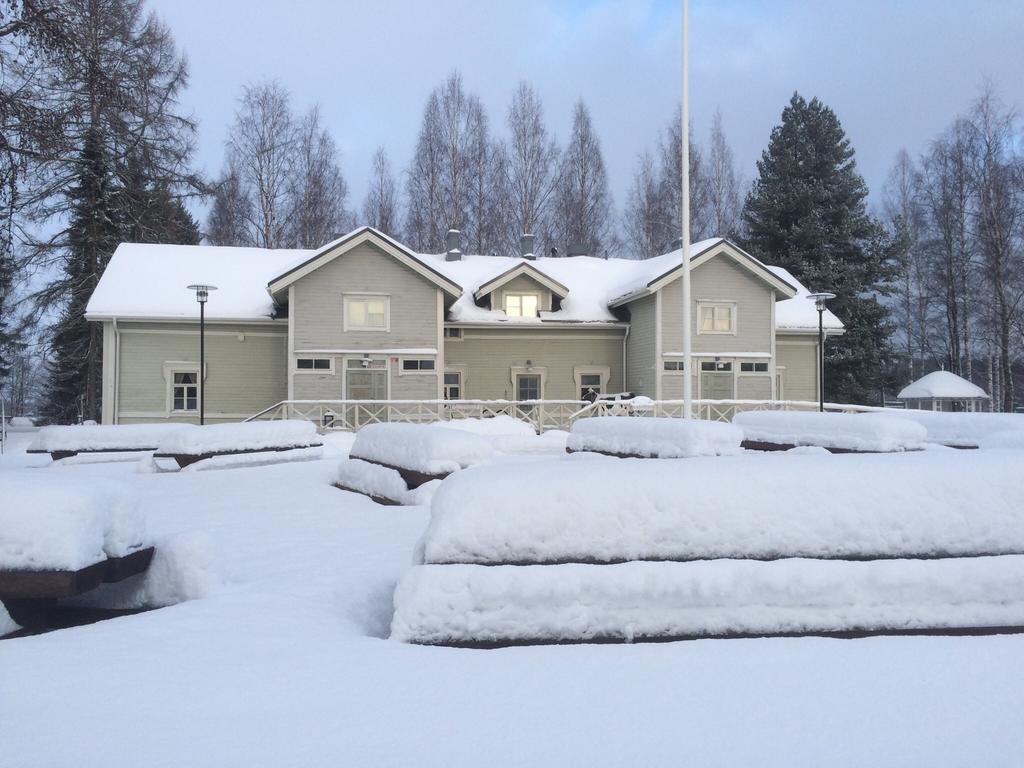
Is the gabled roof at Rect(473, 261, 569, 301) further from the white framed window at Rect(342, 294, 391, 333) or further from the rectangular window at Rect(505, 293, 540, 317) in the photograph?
the white framed window at Rect(342, 294, 391, 333)

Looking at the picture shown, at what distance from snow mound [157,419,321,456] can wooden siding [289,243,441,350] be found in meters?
8.27

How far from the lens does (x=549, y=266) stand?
2822 cm

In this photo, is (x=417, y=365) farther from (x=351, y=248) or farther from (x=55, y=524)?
(x=55, y=524)

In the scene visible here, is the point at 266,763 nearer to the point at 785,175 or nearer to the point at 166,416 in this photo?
the point at 166,416

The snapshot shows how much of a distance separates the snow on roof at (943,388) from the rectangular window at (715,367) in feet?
36.0

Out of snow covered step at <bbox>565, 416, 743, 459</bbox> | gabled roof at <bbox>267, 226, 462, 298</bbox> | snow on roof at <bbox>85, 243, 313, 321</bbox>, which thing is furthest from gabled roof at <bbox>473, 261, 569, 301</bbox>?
snow covered step at <bbox>565, 416, 743, 459</bbox>

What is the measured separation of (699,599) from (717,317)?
22170mm

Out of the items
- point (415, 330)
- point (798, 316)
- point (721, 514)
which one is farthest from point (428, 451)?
point (798, 316)

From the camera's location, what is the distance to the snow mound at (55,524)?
14.0 ft

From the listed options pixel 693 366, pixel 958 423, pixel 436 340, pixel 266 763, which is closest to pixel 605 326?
pixel 693 366

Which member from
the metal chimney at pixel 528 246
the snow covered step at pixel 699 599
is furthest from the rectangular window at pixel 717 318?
the snow covered step at pixel 699 599

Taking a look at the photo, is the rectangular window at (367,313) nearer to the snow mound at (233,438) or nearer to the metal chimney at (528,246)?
the metal chimney at (528,246)

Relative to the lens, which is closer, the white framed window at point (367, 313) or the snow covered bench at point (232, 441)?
the snow covered bench at point (232, 441)

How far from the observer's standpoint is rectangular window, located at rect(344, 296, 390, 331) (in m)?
22.2
